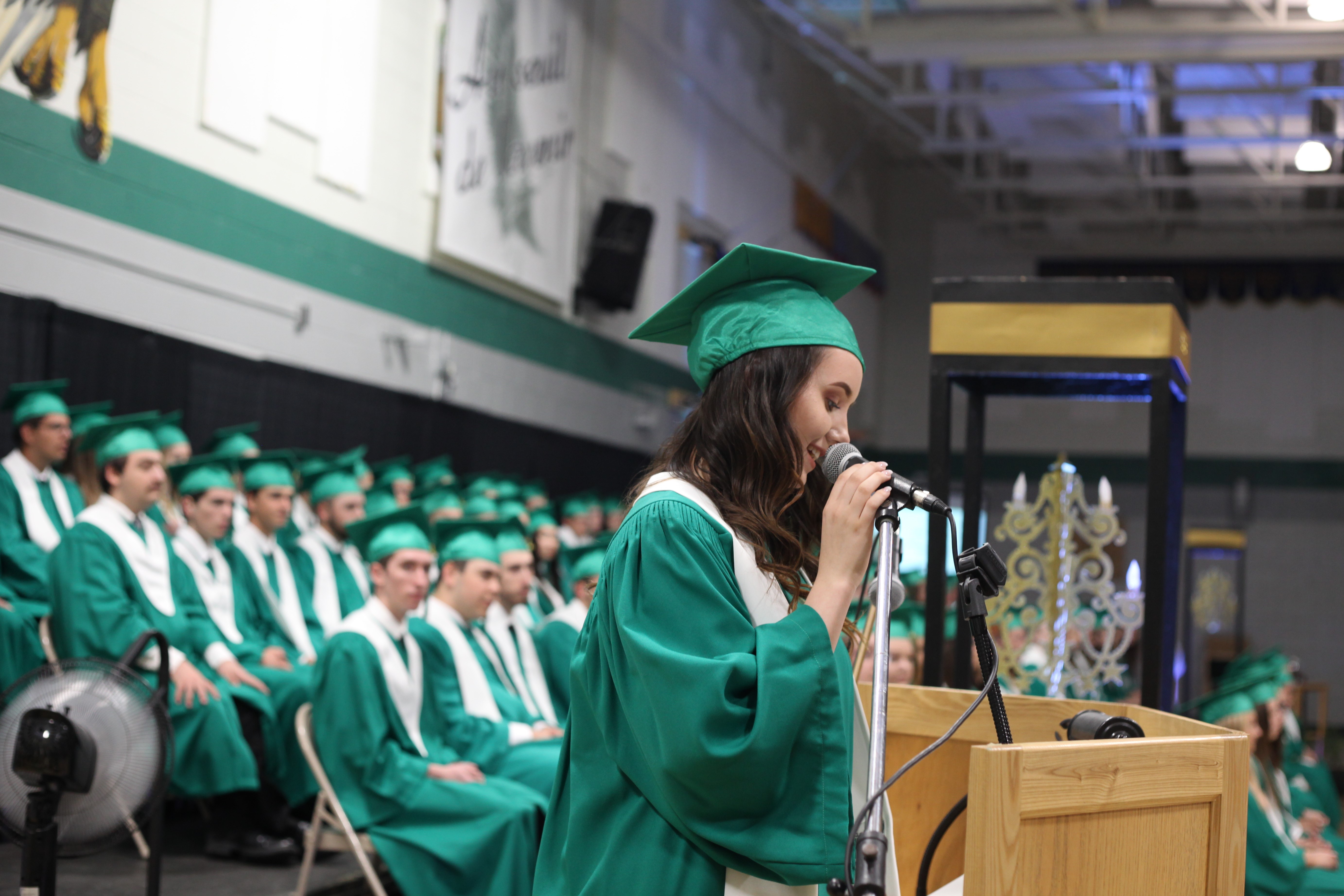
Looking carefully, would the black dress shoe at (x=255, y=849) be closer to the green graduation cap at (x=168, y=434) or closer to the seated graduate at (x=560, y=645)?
the seated graduate at (x=560, y=645)

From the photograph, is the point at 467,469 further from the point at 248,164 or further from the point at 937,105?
the point at 937,105

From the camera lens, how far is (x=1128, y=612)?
403 centimetres

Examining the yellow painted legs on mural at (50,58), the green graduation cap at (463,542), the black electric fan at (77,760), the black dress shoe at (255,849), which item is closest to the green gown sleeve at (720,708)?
the black electric fan at (77,760)

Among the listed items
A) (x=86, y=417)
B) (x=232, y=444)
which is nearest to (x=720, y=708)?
(x=86, y=417)

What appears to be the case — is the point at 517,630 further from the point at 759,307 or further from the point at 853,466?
the point at 853,466

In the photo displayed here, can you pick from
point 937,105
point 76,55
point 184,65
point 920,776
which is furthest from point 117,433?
point 937,105

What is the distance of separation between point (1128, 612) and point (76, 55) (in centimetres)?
550

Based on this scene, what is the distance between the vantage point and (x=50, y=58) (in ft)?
20.1

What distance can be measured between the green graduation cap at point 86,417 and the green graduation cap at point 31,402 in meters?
0.14

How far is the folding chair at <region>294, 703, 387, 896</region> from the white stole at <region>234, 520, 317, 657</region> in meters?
1.67

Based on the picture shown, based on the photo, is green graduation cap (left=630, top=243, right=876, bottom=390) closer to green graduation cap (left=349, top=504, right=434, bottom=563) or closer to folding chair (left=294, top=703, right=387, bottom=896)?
folding chair (left=294, top=703, right=387, bottom=896)

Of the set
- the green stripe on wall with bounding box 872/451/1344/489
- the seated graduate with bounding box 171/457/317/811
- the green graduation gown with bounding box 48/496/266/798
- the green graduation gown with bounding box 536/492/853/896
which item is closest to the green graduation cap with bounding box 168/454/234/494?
the seated graduate with bounding box 171/457/317/811

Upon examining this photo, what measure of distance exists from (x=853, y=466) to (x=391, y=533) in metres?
3.76

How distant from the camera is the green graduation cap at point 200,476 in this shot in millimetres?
5871
